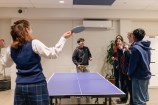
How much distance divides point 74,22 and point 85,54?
6.81ft

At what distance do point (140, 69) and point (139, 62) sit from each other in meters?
0.10

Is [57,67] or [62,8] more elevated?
[62,8]

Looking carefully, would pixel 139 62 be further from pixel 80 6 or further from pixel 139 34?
pixel 80 6

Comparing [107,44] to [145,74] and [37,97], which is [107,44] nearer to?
[145,74]

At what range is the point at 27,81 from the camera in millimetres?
2152

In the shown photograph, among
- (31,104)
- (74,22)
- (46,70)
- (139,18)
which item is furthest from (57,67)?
(31,104)

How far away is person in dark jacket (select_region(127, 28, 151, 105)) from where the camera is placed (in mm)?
3490

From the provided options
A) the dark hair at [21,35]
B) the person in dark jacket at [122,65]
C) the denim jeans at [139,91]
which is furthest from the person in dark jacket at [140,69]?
the dark hair at [21,35]

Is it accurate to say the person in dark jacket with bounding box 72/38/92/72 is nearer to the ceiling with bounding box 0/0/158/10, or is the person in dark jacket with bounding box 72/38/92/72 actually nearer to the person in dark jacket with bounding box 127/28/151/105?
the ceiling with bounding box 0/0/158/10

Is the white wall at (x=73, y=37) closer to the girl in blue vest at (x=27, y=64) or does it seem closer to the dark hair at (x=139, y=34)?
the dark hair at (x=139, y=34)

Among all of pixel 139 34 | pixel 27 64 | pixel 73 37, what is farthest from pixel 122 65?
pixel 73 37

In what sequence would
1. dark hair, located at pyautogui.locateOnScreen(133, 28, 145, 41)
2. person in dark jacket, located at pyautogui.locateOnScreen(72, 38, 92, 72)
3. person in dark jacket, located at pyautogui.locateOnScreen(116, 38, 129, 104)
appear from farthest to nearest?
person in dark jacket, located at pyautogui.locateOnScreen(72, 38, 92, 72)
person in dark jacket, located at pyautogui.locateOnScreen(116, 38, 129, 104)
dark hair, located at pyautogui.locateOnScreen(133, 28, 145, 41)

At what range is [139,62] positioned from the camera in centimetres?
353

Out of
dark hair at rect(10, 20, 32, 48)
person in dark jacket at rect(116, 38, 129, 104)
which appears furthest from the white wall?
dark hair at rect(10, 20, 32, 48)
